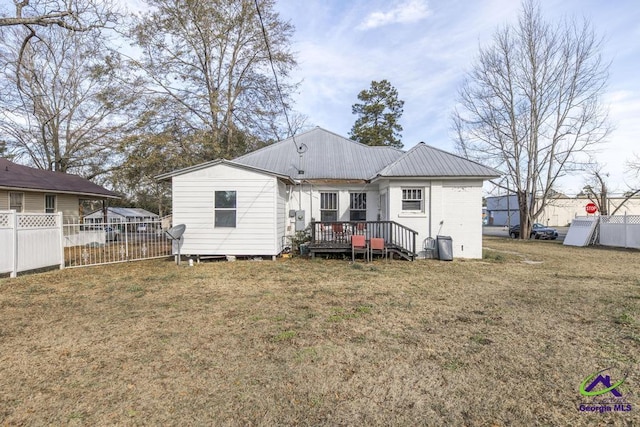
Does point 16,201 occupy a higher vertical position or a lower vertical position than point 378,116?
lower

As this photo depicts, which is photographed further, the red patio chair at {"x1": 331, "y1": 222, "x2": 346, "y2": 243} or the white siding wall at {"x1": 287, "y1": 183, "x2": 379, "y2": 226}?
the white siding wall at {"x1": 287, "y1": 183, "x2": 379, "y2": 226}

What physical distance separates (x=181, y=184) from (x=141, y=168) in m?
10.2

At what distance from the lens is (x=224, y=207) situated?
11.0m

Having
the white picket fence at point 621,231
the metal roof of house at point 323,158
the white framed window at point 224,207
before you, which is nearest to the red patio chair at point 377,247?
the metal roof of house at point 323,158

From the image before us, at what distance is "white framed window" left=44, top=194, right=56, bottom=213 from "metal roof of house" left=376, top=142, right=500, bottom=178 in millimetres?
16609

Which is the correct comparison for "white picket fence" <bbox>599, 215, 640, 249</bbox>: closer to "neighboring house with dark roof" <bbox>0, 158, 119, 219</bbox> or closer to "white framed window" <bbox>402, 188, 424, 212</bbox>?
"white framed window" <bbox>402, 188, 424, 212</bbox>

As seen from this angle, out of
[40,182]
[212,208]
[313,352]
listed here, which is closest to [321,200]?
[212,208]

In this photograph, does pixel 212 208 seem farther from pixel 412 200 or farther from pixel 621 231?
pixel 621 231

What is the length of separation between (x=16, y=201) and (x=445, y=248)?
18.9 metres

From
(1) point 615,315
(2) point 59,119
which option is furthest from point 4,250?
(2) point 59,119

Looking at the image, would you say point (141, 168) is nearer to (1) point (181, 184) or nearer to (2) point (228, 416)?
(1) point (181, 184)

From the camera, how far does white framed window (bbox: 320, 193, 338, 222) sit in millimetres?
13734

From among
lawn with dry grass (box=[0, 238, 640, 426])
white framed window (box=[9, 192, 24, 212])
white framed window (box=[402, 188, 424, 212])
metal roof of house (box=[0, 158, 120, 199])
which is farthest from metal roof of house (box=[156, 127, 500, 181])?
white framed window (box=[9, 192, 24, 212])

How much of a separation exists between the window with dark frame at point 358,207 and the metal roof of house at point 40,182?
1420cm
